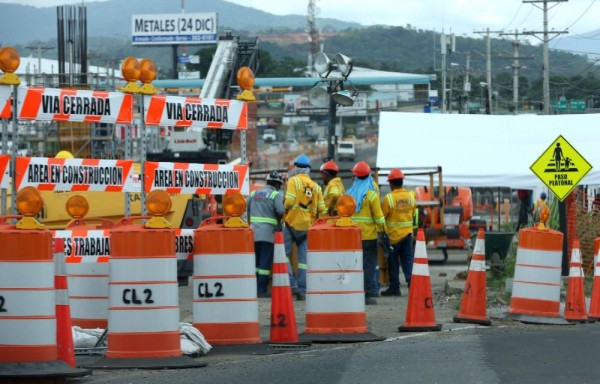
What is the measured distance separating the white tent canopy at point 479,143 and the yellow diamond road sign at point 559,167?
8.32m

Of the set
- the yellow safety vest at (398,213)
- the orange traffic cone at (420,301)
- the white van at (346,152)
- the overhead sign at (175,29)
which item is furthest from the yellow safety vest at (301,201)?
the overhead sign at (175,29)

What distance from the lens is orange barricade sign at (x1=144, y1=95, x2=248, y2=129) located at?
10.7 meters

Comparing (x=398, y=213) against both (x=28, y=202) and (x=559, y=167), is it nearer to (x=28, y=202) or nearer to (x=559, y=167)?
(x=559, y=167)

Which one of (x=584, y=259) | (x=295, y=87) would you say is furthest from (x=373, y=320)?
(x=295, y=87)

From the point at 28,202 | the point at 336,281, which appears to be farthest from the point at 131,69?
the point at 336,281

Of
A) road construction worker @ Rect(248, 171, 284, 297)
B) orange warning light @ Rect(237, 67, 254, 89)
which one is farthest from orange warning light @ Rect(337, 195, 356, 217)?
road construction worker @ Rect(248, 171, 284, 297)

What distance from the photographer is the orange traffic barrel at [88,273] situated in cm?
1016

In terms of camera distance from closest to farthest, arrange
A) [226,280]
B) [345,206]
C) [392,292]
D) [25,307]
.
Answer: [25,307], [226,280], [345,206], [392,292]

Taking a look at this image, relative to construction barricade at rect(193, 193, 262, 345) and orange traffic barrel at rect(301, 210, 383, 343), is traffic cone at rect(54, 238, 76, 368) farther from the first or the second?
orange traffic barrel at rect(301, 210, 383, 343)

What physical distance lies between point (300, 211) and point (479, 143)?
13.3 meters

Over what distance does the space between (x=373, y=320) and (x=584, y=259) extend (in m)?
8.87

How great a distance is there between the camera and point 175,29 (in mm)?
99062

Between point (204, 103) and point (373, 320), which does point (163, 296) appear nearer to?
point (204, 103)

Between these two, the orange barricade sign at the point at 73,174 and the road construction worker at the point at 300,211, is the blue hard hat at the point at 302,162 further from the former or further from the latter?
the orange barricade sign at the point at 73,174
